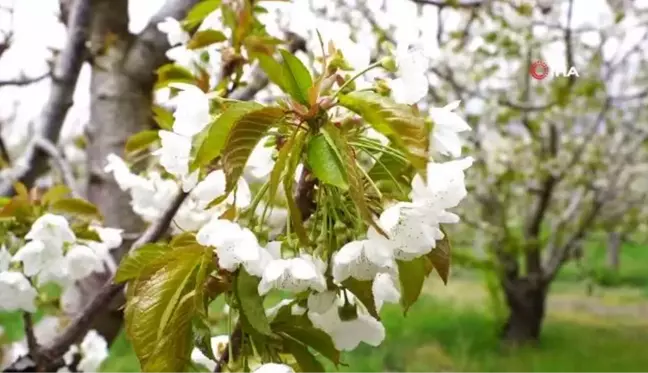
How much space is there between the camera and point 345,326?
21.0 inches

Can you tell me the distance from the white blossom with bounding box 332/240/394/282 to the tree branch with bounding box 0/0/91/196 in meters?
0.62

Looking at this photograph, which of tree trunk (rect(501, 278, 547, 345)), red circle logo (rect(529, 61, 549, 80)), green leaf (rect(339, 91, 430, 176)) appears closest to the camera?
green leaf (rect(339, 91, 430, 176))

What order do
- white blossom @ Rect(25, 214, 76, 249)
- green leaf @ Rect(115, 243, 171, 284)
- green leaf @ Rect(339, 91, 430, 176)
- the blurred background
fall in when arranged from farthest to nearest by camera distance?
the blurred background → white blossom @ Rect(25, 214, 76, 249) → green leaf @ Rect(115, 243, 171, 284) → green leaf @ Rect(339, 91, 430, 176)

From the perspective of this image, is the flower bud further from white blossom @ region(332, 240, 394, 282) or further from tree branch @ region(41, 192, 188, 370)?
tree branch @ region(41, 192, 188, 370)

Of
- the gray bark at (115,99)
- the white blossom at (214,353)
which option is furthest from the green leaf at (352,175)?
the gray bark at (115,99)

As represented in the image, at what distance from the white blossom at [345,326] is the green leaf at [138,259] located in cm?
12

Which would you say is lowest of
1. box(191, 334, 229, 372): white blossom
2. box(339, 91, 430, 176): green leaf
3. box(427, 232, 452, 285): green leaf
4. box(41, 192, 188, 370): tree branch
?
box(41, 192, 188, 370): tree branch

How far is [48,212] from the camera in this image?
2.39 ft

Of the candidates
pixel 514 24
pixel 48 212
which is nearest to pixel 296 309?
pixel 48 212

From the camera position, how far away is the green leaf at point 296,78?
1.49ft

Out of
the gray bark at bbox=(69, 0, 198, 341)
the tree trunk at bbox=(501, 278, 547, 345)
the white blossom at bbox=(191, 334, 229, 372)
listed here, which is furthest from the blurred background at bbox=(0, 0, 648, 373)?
the white blossom at bbox=(191, 334, 229, 372)

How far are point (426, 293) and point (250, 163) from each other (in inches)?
153

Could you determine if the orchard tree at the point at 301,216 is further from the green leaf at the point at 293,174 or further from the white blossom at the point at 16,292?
the white blossom at the point at 16,292

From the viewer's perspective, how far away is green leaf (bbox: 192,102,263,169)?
415mm
